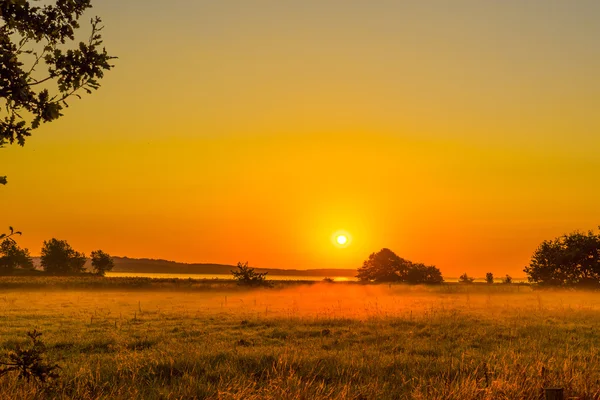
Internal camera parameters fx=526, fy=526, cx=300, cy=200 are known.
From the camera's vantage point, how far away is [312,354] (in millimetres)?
15945

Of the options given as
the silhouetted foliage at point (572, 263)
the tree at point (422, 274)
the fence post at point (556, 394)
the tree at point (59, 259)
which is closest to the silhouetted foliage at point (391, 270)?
the tree at point (422, 274)

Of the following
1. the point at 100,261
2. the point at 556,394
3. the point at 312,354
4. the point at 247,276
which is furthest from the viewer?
the point at 100,261

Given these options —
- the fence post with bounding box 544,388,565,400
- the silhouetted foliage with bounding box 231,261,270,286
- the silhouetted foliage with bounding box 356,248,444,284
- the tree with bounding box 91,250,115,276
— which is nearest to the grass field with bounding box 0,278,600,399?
the fence post with bounding box 544,388,565,400

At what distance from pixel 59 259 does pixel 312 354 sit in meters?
141

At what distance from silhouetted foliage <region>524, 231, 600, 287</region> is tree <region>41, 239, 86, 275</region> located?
117m

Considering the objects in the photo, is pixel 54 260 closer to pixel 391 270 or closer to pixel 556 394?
pixel 391 270

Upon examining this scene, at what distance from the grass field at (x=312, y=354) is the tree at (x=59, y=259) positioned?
11420 cm

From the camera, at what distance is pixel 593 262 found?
70562 millimetres

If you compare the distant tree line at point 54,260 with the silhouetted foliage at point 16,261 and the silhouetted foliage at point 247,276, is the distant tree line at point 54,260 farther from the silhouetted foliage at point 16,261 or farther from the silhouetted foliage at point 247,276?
the silhouetted foliage at point 247,276

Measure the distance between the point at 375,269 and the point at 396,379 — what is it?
104577 millimetres

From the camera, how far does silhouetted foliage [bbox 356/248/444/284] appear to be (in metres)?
115

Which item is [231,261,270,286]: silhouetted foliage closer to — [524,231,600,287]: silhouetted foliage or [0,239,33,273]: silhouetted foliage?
[524,231,600,287]: silhouetted foliage

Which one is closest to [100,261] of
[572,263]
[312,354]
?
[572,263]

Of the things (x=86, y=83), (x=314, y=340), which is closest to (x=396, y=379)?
(x=314, y=340)
